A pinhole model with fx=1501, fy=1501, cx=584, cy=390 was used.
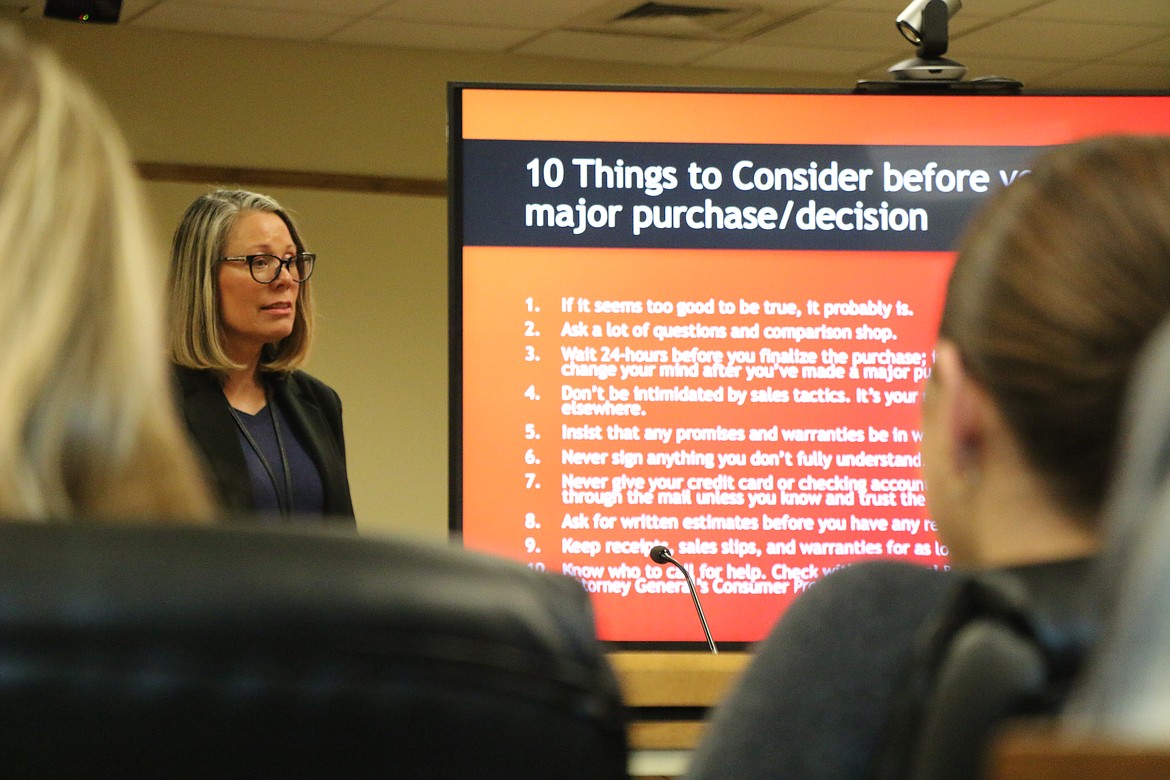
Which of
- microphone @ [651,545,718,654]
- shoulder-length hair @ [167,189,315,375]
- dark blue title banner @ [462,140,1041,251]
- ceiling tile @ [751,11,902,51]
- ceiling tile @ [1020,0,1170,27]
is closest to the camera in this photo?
microphone @ [651,545,718,654]

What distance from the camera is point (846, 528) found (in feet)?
9.36

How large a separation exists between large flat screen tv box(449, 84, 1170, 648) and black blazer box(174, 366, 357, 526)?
343 millimetres

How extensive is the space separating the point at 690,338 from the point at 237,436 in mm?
900

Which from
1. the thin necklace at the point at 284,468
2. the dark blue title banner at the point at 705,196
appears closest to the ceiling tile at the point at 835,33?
the dark blue title banner at the point at 705,196

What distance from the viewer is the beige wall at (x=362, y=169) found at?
6.79m

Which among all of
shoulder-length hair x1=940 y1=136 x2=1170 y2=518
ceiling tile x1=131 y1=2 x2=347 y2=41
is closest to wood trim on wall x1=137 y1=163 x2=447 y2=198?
ceiling tile x1=131 y1=2 x2=347 y2=41

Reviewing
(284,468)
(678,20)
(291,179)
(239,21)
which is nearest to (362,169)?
(291,179)

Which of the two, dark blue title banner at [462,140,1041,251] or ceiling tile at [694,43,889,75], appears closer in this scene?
dark blue title banner at [462,140,1041,251]

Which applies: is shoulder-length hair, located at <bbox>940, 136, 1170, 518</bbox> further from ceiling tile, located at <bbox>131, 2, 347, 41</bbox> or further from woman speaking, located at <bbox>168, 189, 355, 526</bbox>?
ceiling tile, located at <bbox>131, 2, 347, 41</bbox>

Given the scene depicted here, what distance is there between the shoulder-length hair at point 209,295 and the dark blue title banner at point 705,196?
52 centimetres

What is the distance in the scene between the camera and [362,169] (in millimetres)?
7145

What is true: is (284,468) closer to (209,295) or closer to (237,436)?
(237,436)

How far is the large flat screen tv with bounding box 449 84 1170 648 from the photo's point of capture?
2.84 metres

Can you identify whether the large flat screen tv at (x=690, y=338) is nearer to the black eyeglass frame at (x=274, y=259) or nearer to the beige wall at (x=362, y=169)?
the black eyeglass frame at (x=274, y=259)
